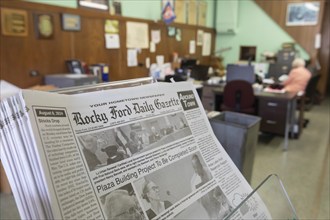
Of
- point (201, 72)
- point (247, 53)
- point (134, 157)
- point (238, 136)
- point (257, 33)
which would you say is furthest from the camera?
point (247, 53)

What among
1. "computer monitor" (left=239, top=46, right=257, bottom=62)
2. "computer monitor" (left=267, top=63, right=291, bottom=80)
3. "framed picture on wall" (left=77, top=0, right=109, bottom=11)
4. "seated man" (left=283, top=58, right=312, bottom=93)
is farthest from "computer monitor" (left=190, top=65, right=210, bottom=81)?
"computer monitor" (left=239, top=46, right=257, bottom=62)

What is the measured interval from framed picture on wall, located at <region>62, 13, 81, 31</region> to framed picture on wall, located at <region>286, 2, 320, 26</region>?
16.9 ft

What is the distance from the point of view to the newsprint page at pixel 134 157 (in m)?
0.46

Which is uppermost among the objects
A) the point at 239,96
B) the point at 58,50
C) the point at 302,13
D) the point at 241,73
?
the point at 302,13

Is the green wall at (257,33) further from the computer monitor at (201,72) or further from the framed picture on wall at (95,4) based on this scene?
the framed picture on wall at (95,4)

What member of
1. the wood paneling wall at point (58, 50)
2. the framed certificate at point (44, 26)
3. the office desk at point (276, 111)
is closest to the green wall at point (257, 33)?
the wood paneling wall at point (58, 50)

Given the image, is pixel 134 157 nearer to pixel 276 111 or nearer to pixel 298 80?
pixel 276 111

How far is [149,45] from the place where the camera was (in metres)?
4.73

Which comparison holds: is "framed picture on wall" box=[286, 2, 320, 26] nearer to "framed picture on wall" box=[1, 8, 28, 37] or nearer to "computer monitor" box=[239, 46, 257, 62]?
"computer monitor" box=[239, 46, 257, 62]

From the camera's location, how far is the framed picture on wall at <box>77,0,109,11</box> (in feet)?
11.2

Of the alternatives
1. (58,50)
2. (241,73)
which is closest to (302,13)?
(241,73)

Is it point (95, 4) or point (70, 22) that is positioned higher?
point (95, 4)

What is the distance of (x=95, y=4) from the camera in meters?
3.62

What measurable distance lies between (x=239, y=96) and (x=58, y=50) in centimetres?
241
